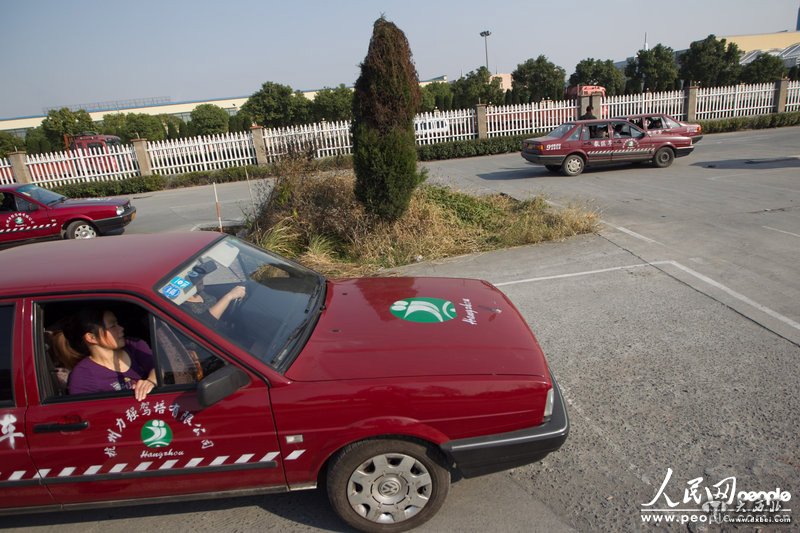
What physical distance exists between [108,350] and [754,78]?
43767 mm

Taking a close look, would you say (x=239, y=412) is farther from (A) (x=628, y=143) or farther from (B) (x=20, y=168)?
(B) (x=20, y=168)

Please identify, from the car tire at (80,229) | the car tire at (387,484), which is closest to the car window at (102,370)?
the car tire at (387,484)

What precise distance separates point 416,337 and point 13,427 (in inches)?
81.1

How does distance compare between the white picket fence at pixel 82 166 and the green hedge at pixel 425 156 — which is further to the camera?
the white picket fence at pixel 82 166

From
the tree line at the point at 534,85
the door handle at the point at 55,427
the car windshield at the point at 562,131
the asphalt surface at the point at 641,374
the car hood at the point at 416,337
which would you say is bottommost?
the asphalt surface at the point at 641,374

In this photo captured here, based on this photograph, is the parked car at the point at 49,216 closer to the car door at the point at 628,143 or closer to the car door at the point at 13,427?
the car door at the point at 13,427

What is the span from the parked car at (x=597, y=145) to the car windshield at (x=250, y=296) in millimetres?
12188

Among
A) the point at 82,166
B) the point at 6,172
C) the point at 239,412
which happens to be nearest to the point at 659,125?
the point at 239,412

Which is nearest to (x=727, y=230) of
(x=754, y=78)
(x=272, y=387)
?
(x=272, y=387)

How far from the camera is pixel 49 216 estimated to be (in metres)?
10.9

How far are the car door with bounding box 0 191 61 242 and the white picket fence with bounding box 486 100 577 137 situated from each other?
18.8m

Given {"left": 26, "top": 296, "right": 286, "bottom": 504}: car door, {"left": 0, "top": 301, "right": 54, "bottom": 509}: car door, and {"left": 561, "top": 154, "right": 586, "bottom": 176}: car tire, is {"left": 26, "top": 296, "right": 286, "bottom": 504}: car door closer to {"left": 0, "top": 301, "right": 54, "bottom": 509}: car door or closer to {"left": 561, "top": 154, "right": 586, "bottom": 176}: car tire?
{"left": 0, "top": 301, "right": 54, "bottom": 509}: car door

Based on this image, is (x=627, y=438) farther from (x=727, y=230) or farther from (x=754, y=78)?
(x=754, y=78)

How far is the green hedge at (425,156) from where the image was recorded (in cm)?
2050
